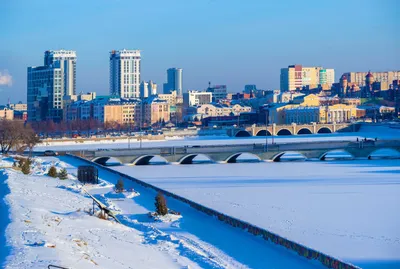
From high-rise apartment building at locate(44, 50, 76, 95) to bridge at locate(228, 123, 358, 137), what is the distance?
87.7 ft

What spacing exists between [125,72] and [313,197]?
6866cm

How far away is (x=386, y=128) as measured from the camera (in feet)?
154

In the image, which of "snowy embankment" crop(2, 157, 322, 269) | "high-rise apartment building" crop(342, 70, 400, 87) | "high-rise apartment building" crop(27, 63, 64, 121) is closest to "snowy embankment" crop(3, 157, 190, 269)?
"snowy embankment" crop(2, 157, 322, 269)

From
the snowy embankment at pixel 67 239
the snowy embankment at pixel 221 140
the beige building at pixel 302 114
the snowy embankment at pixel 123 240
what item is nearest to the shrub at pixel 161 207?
the snowy embankment at pixel 123 240

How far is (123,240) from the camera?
8969 mm

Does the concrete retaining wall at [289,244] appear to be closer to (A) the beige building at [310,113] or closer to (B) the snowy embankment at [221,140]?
(B) the snowy embankment at [221,140]

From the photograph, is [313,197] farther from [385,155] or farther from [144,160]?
[385,155]

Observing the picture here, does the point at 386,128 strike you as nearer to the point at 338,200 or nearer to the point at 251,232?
the point at 338,200

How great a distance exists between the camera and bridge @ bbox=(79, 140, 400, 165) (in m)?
24.5

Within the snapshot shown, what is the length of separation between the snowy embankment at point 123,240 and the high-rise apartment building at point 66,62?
5925 centimetres

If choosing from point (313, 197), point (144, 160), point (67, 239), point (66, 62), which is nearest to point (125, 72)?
point (66, 62)

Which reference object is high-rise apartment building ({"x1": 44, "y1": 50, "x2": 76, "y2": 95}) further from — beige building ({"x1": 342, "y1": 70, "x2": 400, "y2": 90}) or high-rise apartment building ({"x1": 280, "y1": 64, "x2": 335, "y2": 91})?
beige building ({"x1": 342, "y1": 70, "x2": 400, "y2": 90})

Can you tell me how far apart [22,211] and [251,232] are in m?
2.87

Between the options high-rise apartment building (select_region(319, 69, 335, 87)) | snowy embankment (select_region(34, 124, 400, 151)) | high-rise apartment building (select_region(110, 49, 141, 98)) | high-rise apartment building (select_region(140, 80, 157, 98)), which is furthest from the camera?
high-rise apartment building (select_region(319, 69, 335, 87))
